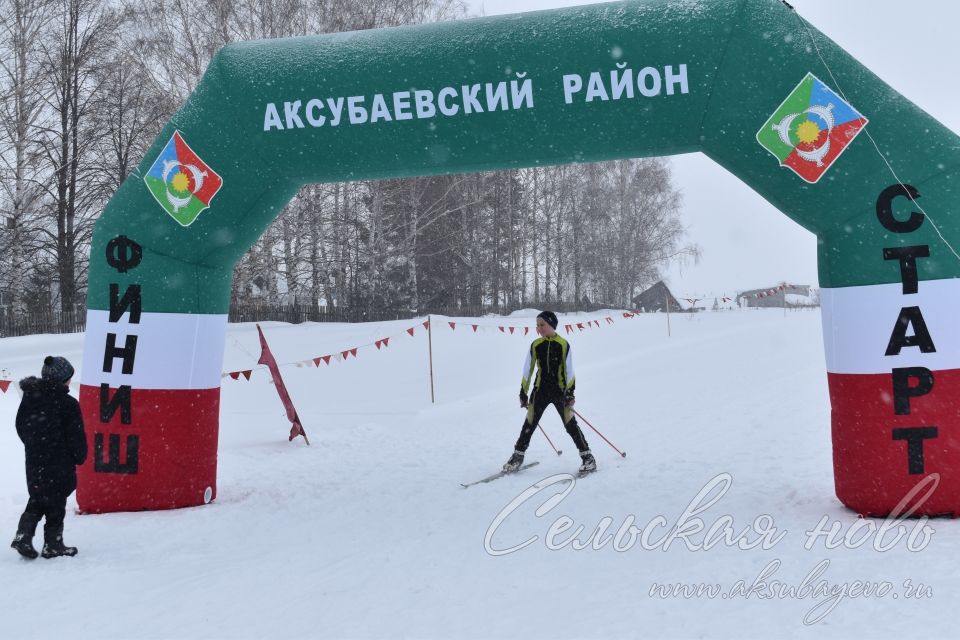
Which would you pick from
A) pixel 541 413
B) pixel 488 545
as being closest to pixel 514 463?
pixel 541 413

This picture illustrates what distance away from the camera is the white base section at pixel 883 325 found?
4.96 meters

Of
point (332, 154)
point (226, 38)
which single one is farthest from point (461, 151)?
point (226, 38)

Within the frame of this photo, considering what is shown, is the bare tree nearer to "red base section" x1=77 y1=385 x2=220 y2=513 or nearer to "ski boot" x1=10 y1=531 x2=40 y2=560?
"red base section" x1=77 y1=385 x2=220 y2=513

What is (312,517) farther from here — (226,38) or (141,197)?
(226,38)

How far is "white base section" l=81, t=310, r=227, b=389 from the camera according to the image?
6109mm

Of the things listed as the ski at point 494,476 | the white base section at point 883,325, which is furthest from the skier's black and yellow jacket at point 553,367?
the white base section at point 883,325

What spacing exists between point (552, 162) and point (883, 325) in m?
2.63

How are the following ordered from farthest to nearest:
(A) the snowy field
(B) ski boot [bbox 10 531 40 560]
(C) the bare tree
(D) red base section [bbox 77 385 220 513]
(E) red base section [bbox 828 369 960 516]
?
1. (C) the bare tree
2. (D) red base section [bbox 77 385 220 513]
3. (E) red base section [bbox 828 369 960 516]
4. (B) ski boot [bbox 10 531 40 560]
5. (A) the snowy field

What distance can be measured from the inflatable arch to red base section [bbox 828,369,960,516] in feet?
0.04

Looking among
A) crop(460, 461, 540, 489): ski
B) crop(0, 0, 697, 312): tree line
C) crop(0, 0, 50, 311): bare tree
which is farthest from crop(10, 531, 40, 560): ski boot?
crop(0, 0, 50, 311): bare tree

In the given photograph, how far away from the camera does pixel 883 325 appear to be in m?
5.08

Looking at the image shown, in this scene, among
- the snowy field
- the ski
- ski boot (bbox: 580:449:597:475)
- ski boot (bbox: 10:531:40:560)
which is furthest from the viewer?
ski boot (bbox: 580:449:597:475)

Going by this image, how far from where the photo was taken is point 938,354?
4.96 m

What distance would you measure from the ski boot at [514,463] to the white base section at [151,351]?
2947 mm
